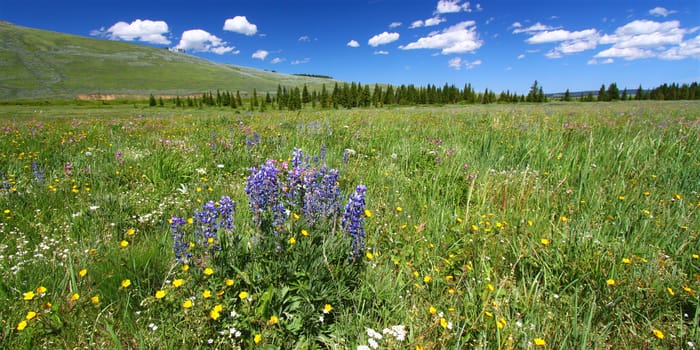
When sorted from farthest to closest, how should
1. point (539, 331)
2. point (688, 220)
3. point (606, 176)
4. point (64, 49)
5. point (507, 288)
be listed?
point (64, 49), point (606, 176), point (688, 220), point (507, 288), point (539, 331)

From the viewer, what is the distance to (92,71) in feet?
360

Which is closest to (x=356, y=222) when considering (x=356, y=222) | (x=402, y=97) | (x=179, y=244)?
(x=356, y=222)

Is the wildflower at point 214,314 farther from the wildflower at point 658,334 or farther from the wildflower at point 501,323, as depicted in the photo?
the wildflower at point 658,334

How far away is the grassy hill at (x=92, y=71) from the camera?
292 feet

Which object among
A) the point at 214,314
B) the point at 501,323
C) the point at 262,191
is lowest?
the point at 501,323

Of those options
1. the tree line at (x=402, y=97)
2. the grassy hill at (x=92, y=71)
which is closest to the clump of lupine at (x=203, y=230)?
the tree line at (x=402, y=97)

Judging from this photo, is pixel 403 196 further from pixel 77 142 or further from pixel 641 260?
pixel 77 142

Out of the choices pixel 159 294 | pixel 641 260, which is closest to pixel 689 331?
pixel 641 260

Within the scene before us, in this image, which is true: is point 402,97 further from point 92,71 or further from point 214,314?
point 92,71

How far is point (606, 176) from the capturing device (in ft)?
14.1

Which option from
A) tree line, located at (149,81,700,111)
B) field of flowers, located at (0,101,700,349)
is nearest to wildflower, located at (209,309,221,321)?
field of flowers, located at (0,101,700,349)

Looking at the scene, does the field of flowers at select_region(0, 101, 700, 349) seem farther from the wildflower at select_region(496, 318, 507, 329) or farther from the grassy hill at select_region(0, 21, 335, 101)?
the grassy hill at select_region(0, 21, 335, 101)

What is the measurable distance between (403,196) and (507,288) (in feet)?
Answer: 5.59

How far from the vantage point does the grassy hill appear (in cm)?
8912
